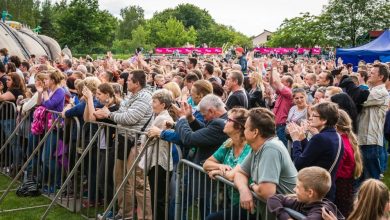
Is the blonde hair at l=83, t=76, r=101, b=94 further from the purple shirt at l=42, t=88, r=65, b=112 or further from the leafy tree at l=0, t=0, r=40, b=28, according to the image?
the leafy tree at l=0, t=0, r=40, b=28

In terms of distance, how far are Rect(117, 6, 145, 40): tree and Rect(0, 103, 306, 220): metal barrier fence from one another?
130m

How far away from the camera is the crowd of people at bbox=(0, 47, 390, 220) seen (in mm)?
3906

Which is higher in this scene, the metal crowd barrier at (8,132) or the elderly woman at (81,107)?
the elderly woman at (81,107)

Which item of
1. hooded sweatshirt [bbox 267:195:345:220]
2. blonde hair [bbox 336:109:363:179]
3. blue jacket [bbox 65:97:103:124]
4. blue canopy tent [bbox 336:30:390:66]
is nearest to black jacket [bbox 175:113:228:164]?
blonde hair [bbox 336:109:363:179]

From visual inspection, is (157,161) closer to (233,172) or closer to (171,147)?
(171,147)

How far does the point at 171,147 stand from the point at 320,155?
6.34ft

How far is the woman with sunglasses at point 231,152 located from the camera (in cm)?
452

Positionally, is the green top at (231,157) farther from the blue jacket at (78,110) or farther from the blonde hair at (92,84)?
the blonde hair at (92,84)

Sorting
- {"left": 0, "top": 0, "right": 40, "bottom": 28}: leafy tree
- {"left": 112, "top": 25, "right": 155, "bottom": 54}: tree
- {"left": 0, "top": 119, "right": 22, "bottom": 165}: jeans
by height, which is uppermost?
{"left": 0, "top": 0, "right": 40, "bottom": 28}: leafy tree

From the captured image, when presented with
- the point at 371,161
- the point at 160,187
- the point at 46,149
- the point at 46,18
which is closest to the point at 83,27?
the point at 46,18

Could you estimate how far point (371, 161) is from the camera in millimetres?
8758

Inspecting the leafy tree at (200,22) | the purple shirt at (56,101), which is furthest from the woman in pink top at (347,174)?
the leafy tree at (200,22)

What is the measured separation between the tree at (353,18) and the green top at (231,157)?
173 ft

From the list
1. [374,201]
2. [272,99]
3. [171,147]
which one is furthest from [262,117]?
[272,99]
